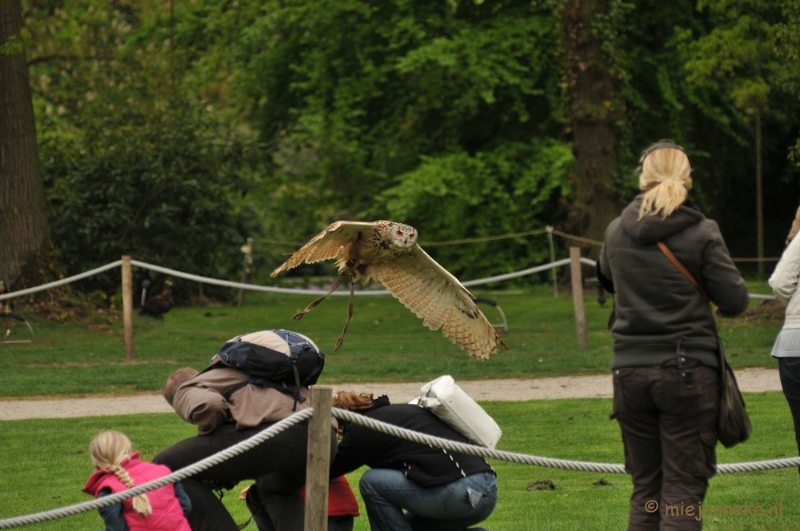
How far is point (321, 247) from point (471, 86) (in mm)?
13024

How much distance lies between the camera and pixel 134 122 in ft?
63.4

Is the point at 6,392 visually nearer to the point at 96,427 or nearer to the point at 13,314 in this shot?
the point at 96,427

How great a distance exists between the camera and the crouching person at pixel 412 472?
14.2ft

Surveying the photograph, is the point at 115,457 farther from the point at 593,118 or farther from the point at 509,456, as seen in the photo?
the point at 593,118

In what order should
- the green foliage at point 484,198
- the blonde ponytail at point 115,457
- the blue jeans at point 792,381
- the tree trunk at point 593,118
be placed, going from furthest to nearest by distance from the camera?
the green foliage at point 484,198
the tree trunk at point 593,118
the blue jeans at point 792,381
the blonde ponytail at point 115,457

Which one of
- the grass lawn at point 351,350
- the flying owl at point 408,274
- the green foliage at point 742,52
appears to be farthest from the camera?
the green foliage at point 742,52

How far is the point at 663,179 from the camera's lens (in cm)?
376

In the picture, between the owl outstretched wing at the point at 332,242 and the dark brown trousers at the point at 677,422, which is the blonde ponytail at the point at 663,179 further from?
the owl outstretched wing at the point at 332,242

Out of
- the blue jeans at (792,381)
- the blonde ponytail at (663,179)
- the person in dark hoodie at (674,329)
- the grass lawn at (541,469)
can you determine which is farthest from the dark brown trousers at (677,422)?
the grass lawn at (541,469)

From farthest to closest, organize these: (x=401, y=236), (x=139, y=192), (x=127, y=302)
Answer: (x=139, y=192), (x=127, y=302), (x=401, y=236)

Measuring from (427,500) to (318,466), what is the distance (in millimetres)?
625

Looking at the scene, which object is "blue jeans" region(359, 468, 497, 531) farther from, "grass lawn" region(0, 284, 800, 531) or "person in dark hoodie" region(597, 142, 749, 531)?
"person in dark hoodie" region(597, 142, 749, 531)

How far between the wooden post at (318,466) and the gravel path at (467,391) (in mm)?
4163

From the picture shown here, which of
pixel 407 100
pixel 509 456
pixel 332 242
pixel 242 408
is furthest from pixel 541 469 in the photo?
pixel 407 100
